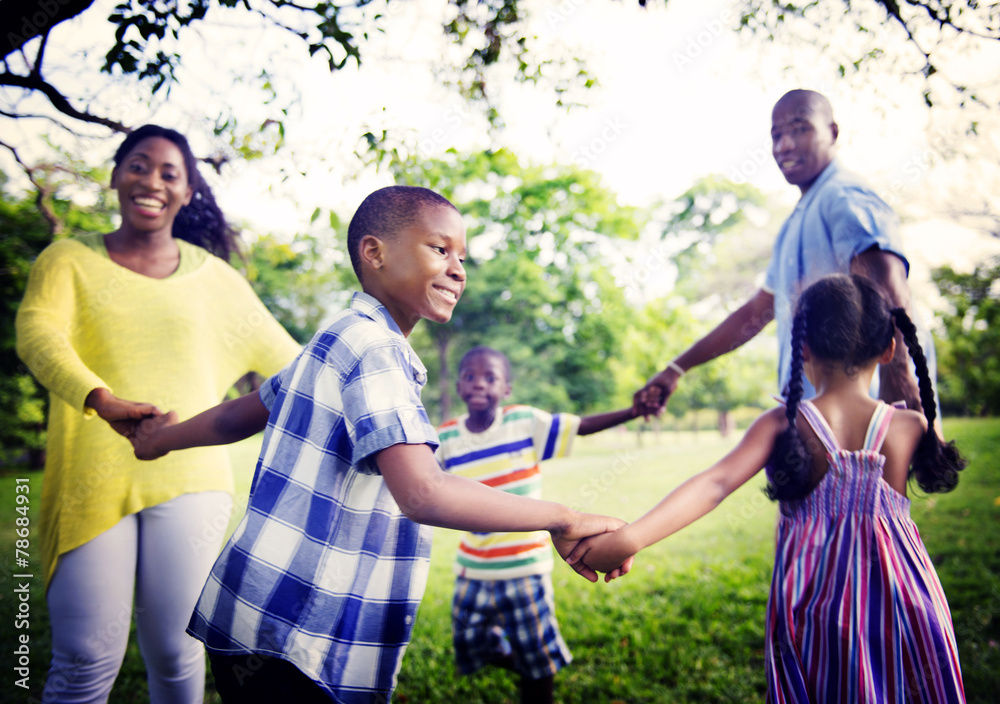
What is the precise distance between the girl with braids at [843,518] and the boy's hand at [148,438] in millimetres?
1395

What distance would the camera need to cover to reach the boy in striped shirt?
112 inches

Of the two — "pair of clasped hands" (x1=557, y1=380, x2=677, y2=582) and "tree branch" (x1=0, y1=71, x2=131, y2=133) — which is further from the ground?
"tree branch" (x1=0, y1=71, x2=131, y2=133)

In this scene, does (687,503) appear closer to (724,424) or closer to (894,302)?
(894,302)

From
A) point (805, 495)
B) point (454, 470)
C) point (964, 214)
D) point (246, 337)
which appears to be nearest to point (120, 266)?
point (246, 337)

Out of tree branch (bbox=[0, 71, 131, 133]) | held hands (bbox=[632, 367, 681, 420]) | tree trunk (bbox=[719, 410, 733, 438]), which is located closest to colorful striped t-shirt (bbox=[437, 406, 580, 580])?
held hands (bbox=[632, 367, 681, 420])

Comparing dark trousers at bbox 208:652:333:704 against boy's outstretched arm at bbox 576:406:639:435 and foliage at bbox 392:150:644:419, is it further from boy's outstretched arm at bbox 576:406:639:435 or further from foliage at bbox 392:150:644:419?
foliage at bbox 392:150:644:419

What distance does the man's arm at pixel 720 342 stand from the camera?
2873 mm

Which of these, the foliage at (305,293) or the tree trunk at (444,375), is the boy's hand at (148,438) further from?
the tree trunk at (444,375)

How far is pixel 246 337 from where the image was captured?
240 cm

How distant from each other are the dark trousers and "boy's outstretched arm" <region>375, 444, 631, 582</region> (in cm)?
44

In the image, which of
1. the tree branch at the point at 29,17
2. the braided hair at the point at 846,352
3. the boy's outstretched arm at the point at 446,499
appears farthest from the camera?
the tree branch at the point at 29,17

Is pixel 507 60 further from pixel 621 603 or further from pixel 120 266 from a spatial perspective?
pixel 621 603

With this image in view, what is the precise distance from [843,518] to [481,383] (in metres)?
1.85

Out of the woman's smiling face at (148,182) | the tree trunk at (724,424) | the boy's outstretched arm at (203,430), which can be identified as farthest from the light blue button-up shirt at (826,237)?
the tree trunk at (724,424)
